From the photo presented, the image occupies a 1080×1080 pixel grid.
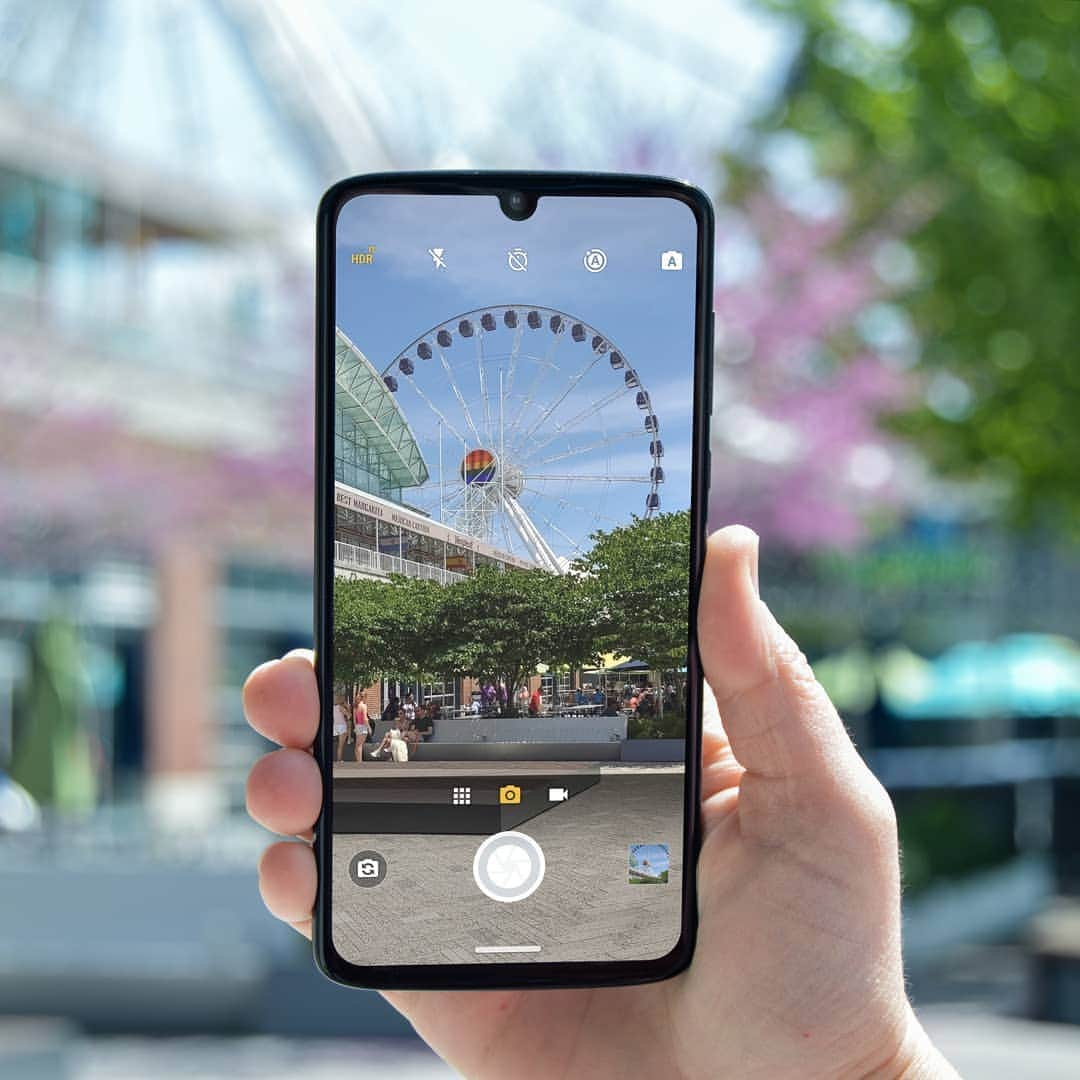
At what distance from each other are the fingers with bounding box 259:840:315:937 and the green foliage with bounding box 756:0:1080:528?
872cm

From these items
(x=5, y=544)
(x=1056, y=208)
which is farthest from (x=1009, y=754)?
(x=5, y=544)

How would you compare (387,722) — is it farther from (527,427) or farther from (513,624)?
(527,427)

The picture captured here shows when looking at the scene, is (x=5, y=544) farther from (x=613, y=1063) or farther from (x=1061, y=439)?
(x=613, y=1063)

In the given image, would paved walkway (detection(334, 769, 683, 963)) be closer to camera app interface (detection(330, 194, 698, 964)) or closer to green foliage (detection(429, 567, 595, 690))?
camera app interface (detection(330, 194, 698, 964))

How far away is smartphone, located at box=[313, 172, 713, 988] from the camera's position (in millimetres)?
1977

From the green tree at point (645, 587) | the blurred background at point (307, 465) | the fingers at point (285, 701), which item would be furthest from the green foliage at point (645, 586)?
the blurred background at point (307, 465)

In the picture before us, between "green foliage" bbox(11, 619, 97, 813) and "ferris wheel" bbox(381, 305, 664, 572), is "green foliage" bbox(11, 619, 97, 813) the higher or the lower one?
the lower one

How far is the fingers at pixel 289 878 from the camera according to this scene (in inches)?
76.0

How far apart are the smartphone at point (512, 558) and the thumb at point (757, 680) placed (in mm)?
59

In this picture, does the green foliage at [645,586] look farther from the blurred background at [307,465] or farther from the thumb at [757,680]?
the blurred background at [307,465]

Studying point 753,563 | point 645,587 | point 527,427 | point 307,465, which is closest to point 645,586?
point 645,587

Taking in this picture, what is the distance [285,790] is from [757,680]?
0.61 metres

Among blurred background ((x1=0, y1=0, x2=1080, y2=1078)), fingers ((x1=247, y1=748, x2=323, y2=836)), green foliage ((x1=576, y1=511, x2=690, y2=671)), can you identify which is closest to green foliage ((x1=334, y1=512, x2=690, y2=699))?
green foliage ((x1=576, y1=511, x2=690, y2=671))

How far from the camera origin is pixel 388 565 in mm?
2000
